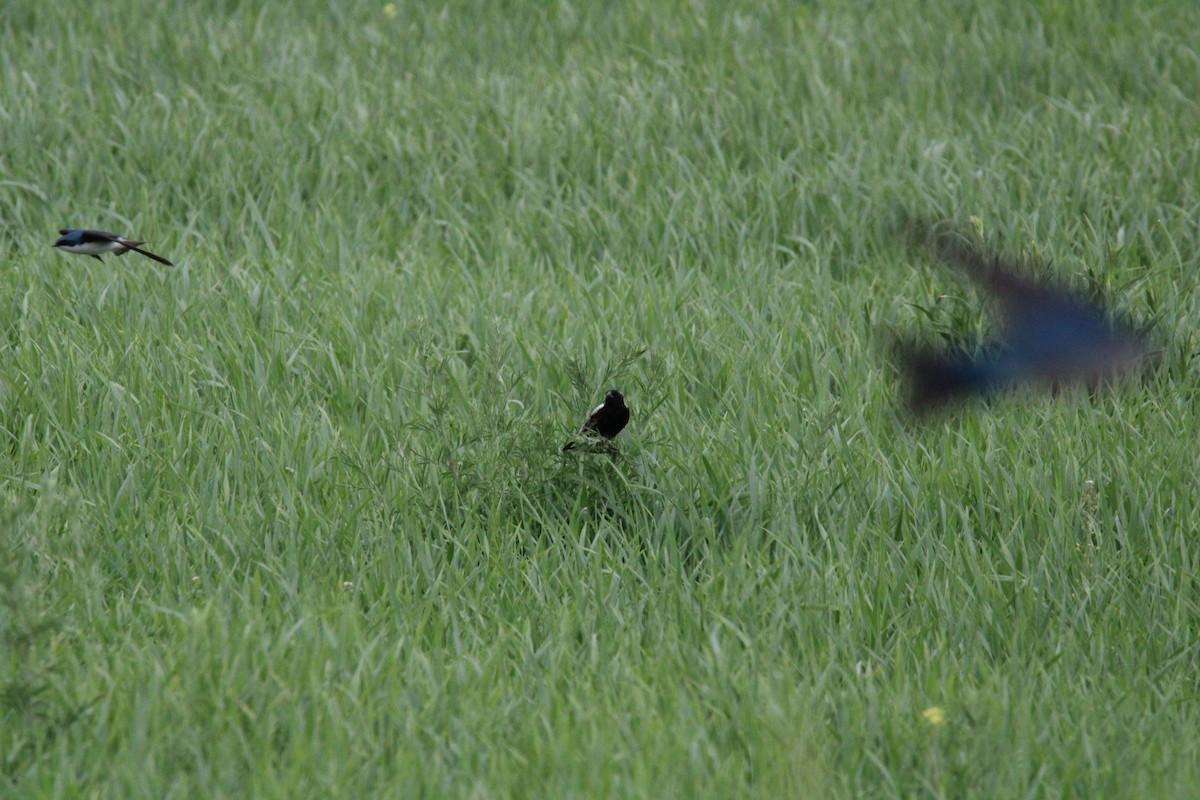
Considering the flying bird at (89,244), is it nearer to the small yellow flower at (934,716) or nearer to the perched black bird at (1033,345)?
the perched black bird at (1033,345)

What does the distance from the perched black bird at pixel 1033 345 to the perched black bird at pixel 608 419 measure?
801 millimetres

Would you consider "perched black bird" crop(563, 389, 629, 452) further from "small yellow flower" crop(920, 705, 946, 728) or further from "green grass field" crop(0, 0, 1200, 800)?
"small yellow flower" crop(920, 705, 946, 728)

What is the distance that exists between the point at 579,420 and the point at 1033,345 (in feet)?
3.63

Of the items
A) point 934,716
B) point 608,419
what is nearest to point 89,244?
point 608,419

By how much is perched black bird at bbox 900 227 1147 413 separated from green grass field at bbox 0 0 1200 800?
159 millimetres

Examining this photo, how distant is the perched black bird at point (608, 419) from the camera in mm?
2971

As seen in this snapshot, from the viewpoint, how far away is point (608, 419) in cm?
301

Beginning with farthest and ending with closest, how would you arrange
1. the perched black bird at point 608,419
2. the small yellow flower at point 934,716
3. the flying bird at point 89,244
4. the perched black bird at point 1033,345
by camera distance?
the flying bird at point 89,244, the perched black bird at point 608,419, the perched black bird at point 1033,345, the small yellow flower at point 934,716

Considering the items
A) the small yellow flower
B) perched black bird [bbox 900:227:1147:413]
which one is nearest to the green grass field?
the small yellow flower

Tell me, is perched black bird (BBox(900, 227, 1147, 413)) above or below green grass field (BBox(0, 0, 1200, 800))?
above

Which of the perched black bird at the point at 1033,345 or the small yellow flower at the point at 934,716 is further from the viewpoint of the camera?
the perched black bird at the point at 1033,345

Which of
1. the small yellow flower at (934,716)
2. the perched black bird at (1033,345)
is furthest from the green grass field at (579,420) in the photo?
the perched black bird at (1033,345)

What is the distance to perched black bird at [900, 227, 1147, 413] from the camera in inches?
110

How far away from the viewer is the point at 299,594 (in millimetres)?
2676
